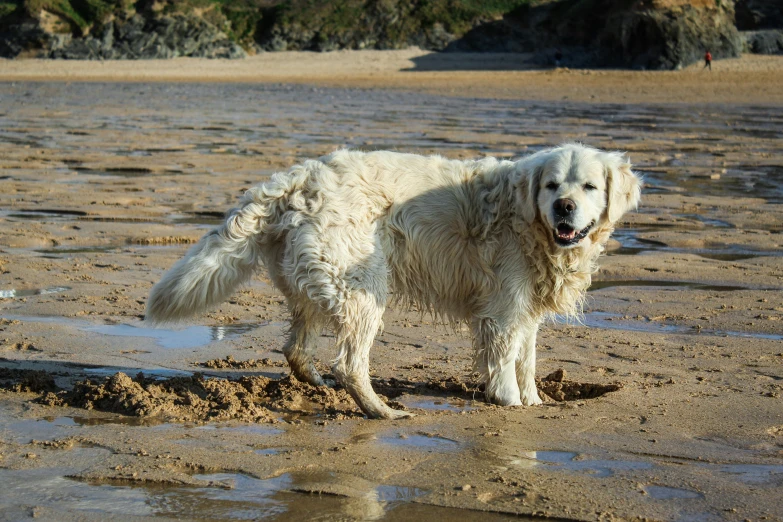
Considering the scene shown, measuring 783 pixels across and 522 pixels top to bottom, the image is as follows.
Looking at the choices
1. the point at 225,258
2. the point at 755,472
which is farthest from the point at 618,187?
the point at 225,258

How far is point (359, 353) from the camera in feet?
16.6

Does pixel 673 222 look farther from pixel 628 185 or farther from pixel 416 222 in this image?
pixel 416 222

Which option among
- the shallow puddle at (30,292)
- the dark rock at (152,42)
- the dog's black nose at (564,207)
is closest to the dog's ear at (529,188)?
the dog's black nose at (564,207)

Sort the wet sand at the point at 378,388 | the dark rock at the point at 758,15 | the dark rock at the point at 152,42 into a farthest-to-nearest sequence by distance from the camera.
A: the dark rock at the point at 152,42
the dark rock at the point at 758,15
the wet sand at the point at 378,388

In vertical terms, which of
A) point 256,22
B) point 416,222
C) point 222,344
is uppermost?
point 256,22

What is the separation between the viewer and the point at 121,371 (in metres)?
5.59

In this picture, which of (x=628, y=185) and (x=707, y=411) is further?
(x=628, y=185)

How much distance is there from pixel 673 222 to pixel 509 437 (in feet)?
20.8

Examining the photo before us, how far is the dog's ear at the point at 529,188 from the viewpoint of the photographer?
5.26m

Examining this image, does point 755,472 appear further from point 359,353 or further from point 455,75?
point 455,75

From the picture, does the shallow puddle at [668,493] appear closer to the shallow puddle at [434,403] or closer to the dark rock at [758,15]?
the shallow puddle at [434,403]

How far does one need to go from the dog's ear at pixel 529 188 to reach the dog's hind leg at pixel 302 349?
1.40 metres

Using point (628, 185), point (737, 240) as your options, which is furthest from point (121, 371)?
point (737, 240)

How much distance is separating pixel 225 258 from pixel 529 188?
68.2 inches
